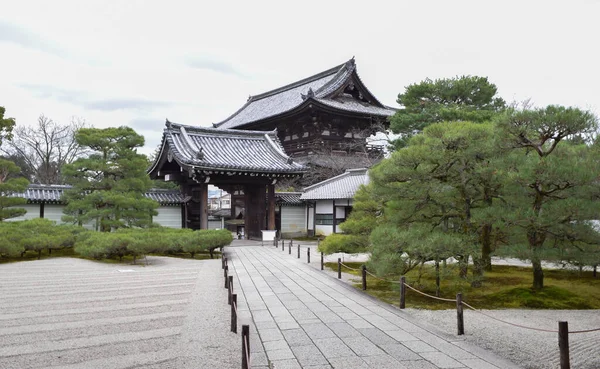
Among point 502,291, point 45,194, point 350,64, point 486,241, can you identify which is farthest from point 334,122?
point 502,291

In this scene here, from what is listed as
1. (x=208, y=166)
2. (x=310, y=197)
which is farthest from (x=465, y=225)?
(x=310, y=197)

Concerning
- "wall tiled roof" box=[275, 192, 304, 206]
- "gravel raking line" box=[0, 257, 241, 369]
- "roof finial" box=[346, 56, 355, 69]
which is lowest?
"gravel raking line" box=[0, 257, 241, 369]

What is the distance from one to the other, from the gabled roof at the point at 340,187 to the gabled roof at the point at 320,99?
5.94m

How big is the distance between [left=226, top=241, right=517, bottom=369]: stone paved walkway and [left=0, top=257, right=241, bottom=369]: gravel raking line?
565mm

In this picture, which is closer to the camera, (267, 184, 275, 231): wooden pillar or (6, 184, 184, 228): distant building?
(6, 184, 184, 228): distant building

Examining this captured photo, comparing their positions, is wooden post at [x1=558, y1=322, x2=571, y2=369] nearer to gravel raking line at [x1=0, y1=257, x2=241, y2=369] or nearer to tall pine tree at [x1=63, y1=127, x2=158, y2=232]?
gravel raking line at [x1=0, y1=257, x2=241, y2=369]

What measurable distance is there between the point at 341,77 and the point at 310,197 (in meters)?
12.5

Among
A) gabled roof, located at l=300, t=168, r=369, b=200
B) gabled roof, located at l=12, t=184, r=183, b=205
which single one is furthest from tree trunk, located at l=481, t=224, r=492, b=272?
gabled roof, located at l=12, t=184, r=183, b=205

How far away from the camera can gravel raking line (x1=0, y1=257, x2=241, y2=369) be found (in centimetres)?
532

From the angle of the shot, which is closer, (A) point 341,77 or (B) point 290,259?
(B) point 290,259

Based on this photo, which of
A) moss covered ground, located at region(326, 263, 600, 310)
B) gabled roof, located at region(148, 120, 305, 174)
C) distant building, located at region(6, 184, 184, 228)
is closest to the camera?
moss covered ground, located at region(326, 263, 600, 310)

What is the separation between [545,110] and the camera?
7.64m

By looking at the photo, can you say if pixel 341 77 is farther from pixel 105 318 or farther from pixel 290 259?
pixel 105 318

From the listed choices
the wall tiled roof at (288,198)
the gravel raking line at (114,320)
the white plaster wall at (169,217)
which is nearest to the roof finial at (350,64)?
the wall tiled roof at (288,198)
